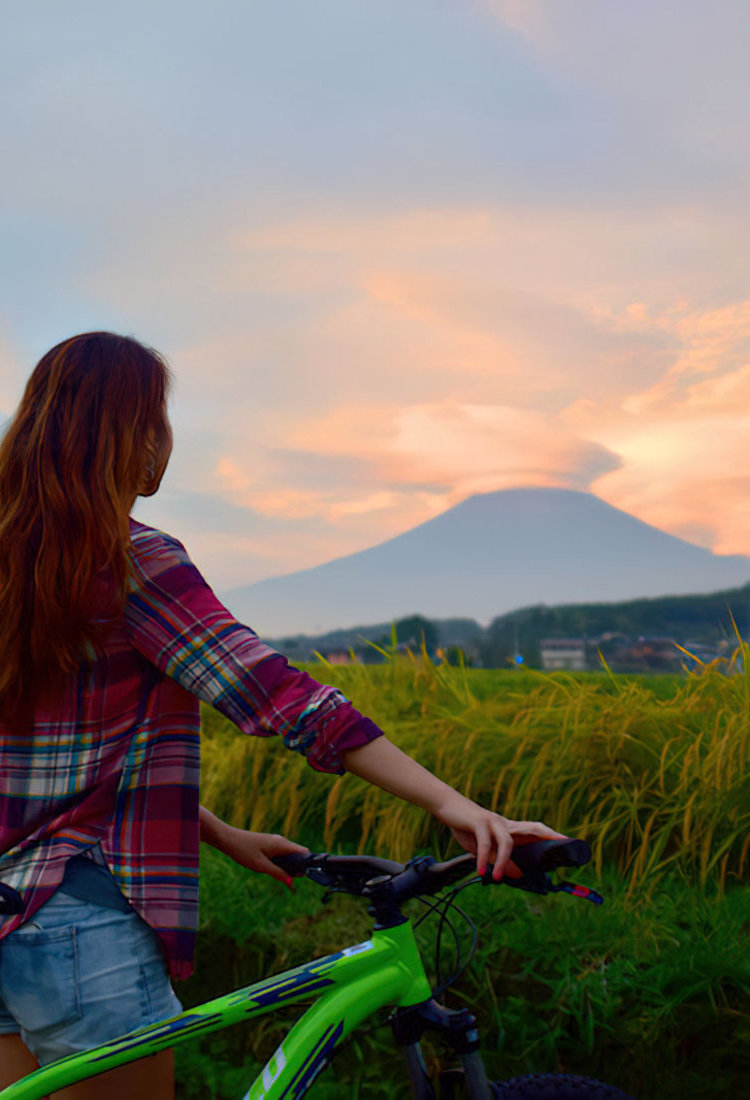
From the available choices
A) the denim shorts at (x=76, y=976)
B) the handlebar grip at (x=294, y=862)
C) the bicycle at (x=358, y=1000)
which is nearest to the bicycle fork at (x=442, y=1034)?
the bicycle at (x=358, y=1000)

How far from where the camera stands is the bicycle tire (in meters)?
1.89

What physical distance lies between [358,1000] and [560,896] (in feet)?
6.92

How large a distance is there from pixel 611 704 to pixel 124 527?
10.8ft

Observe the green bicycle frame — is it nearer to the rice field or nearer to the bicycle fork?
the bicycle fork

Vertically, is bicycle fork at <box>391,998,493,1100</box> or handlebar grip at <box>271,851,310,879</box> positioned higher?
handlebar grip at <box>271,851,310,879</box>

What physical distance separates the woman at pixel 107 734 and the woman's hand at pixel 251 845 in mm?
264

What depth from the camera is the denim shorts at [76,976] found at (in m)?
1.53

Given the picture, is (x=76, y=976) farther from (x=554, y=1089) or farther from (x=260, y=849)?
(x=554, y=1089)

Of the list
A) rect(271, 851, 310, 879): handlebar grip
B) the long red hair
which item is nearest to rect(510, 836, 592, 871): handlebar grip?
rect(271, 851, 310, 879): handlebar grip

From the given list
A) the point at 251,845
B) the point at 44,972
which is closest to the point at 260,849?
the point at 251,845

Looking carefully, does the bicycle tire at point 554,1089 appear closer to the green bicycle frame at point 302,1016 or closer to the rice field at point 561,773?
the green bicycle frame at point 302,1016

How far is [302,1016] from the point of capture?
1.59m

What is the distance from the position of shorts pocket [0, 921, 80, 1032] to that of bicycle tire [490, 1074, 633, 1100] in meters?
0.84

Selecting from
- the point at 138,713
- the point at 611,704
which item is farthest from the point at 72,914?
the point at 611,704
